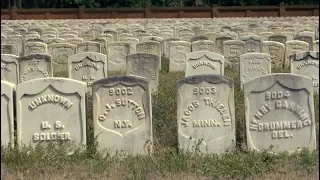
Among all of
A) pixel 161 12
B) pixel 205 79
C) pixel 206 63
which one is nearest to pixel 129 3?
pixel 161 12

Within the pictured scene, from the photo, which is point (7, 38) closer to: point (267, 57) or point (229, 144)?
point (267, 57)

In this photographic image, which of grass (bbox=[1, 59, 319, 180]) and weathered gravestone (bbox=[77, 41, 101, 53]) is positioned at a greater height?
weathered gravestone (bbox=[77, 41, 101, 53])

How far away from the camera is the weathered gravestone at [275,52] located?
1450 cm

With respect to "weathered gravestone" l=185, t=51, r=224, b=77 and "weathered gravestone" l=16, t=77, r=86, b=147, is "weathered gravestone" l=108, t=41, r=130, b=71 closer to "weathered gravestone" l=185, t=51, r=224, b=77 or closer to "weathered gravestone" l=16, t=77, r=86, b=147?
"weathered gravestone" l=185, t=51, r=224, b=77

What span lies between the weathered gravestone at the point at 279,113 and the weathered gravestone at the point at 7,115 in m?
2.89

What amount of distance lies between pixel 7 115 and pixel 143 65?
4540 millimetres

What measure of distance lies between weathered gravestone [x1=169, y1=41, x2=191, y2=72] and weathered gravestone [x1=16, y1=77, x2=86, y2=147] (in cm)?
789

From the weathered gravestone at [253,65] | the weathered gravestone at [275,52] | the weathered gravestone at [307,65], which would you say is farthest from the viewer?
the weathered gravestone at [275,52]

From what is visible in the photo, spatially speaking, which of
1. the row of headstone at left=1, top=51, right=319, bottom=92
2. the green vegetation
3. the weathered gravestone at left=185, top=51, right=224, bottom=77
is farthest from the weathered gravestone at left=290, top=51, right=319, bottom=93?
the green vegetation

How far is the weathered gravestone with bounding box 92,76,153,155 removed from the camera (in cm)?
769

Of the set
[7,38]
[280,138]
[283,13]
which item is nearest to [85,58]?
[280,138]

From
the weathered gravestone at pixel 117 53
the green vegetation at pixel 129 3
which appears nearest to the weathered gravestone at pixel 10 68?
the weathered gravestone at pixel 117 53

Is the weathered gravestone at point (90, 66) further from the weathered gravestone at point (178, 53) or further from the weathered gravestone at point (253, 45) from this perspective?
the weathered gravestone at point (253, 45)

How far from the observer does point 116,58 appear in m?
15.3
